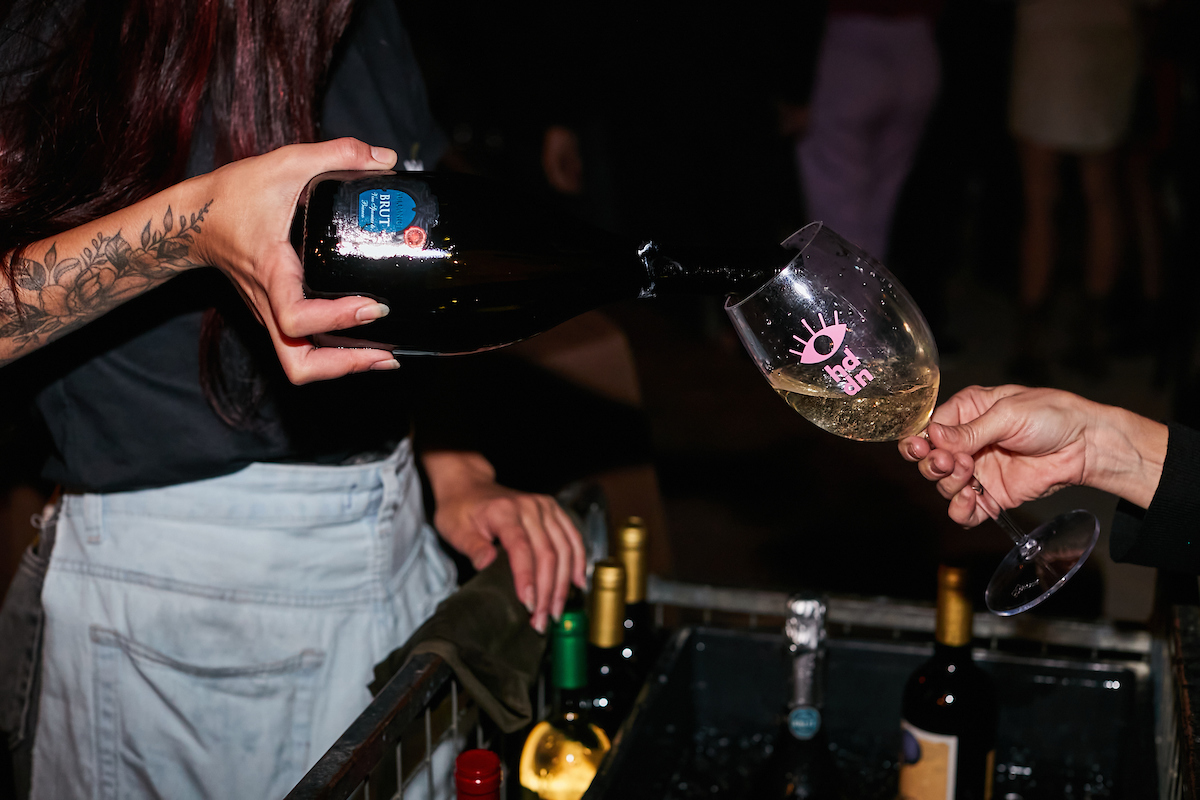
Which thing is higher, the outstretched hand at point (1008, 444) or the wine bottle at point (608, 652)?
the outstretched hand at point (1008, 444)

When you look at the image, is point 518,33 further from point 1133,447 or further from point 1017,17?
point 1133,447

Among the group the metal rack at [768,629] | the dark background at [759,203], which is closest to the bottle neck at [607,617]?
the metal rack at [768,629]

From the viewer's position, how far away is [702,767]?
3.10 feet

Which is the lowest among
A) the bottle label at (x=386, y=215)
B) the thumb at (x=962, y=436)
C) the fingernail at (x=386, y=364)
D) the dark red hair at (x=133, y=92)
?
the fingernail at (x=386, y=364)

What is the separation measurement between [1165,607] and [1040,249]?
257cm

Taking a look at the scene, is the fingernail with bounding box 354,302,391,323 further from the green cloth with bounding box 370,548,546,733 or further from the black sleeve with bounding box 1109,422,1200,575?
the black sleeve with bounding box 1109,422,1200,575

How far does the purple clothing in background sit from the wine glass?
2.45m

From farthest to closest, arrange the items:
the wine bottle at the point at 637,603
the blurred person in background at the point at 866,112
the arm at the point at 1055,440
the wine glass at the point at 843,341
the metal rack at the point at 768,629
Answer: the blurred person in background at the point at 866,112, the wine bottle at the point at 637,603, the arm at the point at 1055,440, the wine glass at the point at 843,341, the metal rack at the point at 768,629

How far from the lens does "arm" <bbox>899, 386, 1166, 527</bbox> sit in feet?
2.66

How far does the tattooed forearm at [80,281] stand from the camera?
2.19 feet

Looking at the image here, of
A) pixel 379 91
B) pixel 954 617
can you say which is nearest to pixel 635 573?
pixel 954 617

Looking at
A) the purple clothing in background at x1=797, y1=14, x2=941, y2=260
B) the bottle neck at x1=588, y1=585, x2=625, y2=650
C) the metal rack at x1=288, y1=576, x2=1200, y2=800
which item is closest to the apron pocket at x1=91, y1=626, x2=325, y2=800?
the metal rack at x1=288, y1=576, x2=1200, y2=800

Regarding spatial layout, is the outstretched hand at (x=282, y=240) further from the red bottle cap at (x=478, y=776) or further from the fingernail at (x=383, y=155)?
the red bottle cap at (x=478, y=776)

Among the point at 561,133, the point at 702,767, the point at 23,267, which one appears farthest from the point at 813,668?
the point at 561,133
